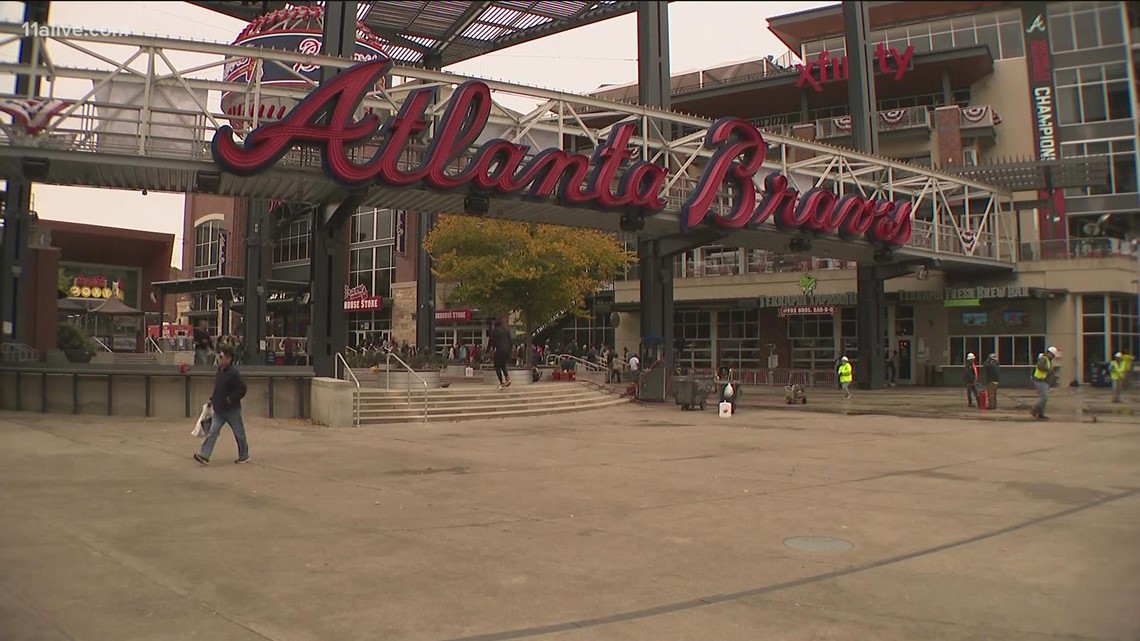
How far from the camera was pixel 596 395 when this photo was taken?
25938 millimetres

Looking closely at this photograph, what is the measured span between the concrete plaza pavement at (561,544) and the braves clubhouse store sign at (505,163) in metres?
7.57

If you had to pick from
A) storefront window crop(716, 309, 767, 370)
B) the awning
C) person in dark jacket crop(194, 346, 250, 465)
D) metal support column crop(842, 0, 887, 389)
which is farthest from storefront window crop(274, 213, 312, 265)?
person in dark jacket crop(194, 346, 250, 465)

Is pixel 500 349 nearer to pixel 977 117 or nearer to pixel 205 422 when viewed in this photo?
pixel 205 422

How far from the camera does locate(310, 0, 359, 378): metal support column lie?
72.1 ft

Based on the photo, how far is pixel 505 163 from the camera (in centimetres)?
2136

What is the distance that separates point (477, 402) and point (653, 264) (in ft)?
31.4

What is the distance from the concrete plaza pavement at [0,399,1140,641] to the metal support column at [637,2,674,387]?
13584 millimetres

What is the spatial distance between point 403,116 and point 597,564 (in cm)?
1499

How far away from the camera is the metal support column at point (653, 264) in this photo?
27531 millimetres

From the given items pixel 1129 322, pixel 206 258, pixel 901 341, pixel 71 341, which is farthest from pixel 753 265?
pixel 206 258

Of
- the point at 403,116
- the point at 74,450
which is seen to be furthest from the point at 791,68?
the point at 74,450

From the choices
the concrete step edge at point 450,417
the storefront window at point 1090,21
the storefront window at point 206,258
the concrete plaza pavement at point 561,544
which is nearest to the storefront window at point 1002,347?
the concrete step edge at point 450,417

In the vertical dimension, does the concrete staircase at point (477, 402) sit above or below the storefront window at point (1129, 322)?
below

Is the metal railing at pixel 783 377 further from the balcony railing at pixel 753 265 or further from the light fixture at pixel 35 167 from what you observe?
the light fixture at pixel 35 167
